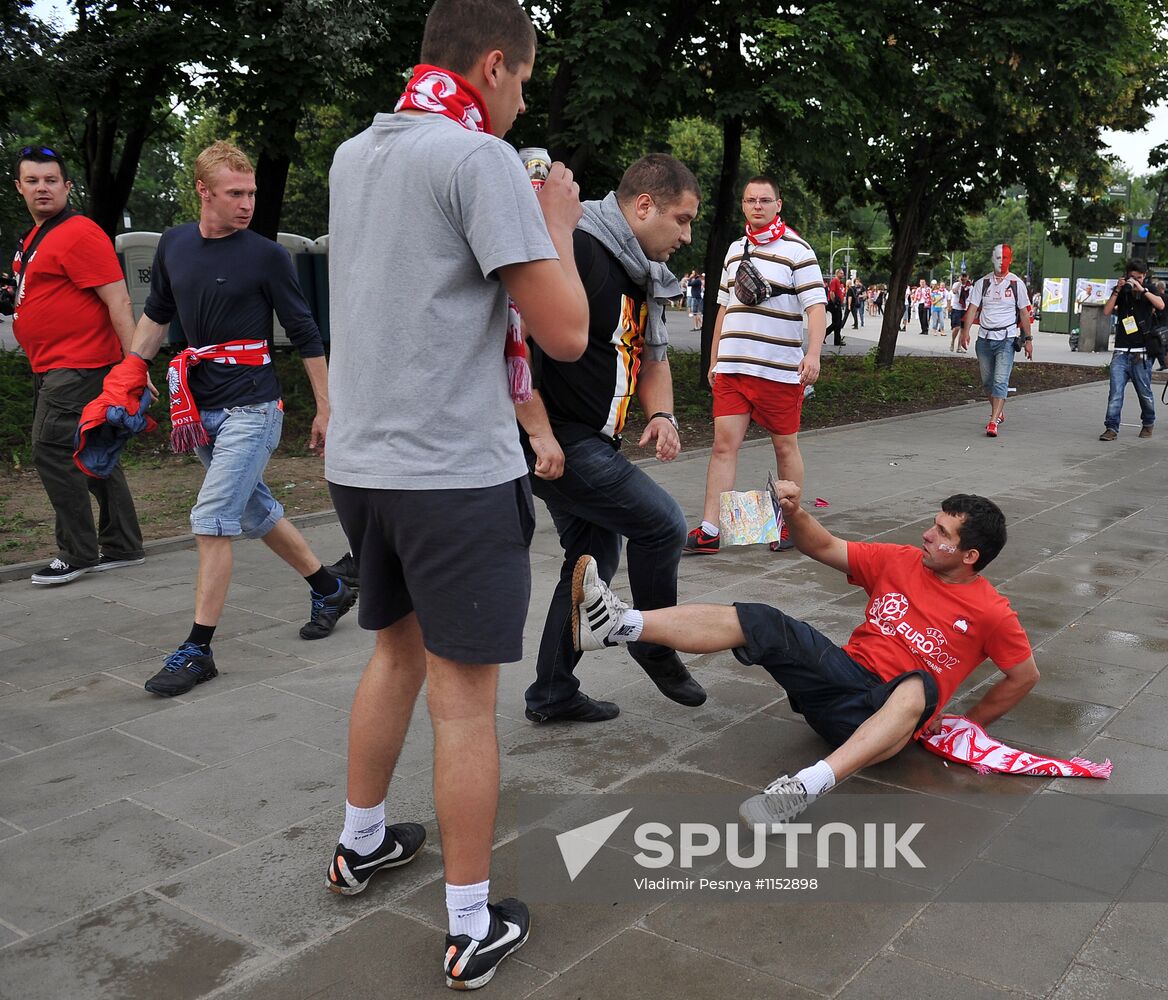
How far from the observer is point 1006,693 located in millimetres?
3848

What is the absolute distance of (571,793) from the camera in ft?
11.7

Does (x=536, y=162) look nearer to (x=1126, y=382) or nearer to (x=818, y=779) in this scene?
(x=818, y=779)

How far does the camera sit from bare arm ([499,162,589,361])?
239 cm

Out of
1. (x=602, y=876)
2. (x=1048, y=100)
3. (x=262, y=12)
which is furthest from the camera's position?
(x=1048, y=100)

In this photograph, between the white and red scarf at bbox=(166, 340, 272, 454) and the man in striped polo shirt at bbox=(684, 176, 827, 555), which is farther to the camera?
the man in striped polo shirt at bbox=(684, 176, 827, 555)

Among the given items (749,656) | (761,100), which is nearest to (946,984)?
(749,656)

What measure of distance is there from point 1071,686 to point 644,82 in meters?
9.39

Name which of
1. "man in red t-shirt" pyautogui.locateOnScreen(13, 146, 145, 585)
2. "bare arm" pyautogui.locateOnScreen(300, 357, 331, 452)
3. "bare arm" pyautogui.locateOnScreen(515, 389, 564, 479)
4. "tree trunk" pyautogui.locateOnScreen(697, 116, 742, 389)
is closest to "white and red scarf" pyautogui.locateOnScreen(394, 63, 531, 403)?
"bare arm" pyautogui.locateOnScreen(515, 389, 564, 479)

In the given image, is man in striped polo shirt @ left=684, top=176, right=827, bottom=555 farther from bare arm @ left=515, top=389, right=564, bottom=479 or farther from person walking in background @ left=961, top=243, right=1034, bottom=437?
person walking in background @ left=961, top=243, right=1034, bottom=437

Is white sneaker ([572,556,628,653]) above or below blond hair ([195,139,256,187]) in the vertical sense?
below

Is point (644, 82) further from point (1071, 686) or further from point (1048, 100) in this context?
point (1071, 686)

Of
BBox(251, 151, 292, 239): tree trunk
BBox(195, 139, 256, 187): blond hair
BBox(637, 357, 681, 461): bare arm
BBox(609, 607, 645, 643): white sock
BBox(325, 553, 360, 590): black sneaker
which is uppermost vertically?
BBox(251, 151, 292, 239): tree trunk

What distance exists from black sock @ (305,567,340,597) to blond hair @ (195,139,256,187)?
1.71 meters

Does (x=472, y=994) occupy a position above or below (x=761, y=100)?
below
